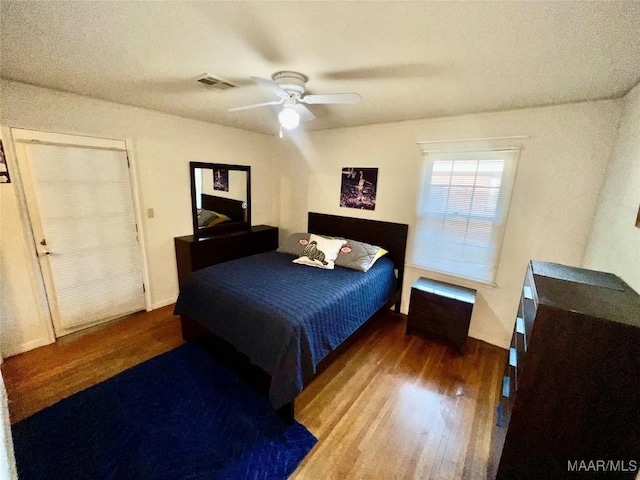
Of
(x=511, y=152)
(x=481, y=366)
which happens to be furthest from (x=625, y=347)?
(x=511, y=152)

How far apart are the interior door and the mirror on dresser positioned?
0.72 metres

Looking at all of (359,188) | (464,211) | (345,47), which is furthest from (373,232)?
(345,47)

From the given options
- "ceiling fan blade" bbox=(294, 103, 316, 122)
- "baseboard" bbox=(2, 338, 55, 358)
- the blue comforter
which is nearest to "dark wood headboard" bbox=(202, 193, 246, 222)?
the blue comforter

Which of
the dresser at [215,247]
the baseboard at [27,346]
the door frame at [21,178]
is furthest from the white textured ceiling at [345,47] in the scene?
the baseboard at [27,346]

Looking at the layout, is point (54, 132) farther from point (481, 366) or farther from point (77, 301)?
point (481, 366)

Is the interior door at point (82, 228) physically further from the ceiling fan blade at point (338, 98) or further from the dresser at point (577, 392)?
the dresser at point (577, 392)

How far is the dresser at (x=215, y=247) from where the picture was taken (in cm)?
308

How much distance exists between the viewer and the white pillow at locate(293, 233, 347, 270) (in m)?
2.82

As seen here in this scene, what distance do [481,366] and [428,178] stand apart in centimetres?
194

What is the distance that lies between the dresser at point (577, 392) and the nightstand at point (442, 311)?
4.32 feet

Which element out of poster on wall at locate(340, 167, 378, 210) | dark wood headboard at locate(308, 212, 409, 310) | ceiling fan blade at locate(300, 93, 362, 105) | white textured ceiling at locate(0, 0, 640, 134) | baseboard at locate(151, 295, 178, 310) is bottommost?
baseboard at locate(151, 295, 178, 310)

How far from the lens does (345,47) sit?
1.37 m

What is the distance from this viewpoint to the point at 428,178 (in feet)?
9.24

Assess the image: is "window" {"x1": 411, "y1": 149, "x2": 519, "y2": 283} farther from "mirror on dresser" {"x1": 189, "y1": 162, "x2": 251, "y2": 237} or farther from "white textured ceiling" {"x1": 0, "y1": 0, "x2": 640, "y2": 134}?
"mirror on dresser" {"x1": 189, "y1": 162, "x2": 251, "y2": 237}
